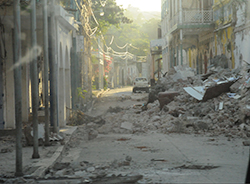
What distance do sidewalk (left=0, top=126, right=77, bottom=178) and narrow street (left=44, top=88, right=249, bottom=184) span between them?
19cm

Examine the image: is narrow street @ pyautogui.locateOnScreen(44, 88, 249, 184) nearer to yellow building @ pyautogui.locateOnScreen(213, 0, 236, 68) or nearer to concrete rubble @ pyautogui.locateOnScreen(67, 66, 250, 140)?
concrete rubble @ pyautogui.locateOnScreen(67, 66, 250, 140)

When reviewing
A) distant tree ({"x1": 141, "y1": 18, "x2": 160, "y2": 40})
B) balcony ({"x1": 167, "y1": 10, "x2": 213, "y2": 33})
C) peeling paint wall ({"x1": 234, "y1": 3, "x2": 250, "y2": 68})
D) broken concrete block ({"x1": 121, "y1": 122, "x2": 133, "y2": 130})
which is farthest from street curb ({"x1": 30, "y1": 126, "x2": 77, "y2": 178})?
distant tree ({"x1": 141, "y1": 18, "x2": 160, "y2": 40})

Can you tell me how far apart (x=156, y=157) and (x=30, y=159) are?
2.58 metres

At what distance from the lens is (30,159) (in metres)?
→ 6.69

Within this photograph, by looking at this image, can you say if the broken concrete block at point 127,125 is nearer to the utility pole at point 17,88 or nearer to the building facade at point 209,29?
the utility pole at point 17,88

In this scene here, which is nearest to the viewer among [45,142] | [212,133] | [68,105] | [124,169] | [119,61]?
[124,169]

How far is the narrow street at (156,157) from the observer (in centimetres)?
525

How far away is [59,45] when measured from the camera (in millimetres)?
10891

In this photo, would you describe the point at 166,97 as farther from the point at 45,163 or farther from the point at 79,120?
the point at 45,163

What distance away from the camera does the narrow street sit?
17.2ft

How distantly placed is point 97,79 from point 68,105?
25.7 metres

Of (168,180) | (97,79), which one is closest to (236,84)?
(168,180)

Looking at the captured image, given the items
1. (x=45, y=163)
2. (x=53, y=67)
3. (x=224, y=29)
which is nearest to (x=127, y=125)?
(x=53, y=67)

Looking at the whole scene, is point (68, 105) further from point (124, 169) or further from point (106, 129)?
point (124, 169)
